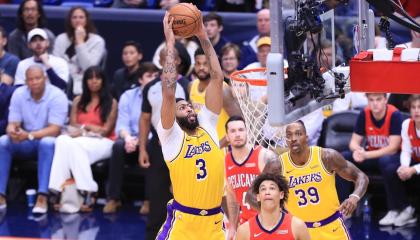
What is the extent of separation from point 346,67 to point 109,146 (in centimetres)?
502

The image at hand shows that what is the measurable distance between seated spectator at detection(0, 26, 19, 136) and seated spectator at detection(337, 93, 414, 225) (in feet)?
12.9

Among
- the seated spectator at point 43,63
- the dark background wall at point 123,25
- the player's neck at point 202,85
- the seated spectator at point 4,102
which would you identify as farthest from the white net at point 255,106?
the dark background wall at point 123,25

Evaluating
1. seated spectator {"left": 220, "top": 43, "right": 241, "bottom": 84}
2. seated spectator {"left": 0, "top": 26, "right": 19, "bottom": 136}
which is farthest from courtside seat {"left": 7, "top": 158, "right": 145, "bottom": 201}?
seated spectator {"left": 220, "top": 43, "right": 241, "bottom": 84}

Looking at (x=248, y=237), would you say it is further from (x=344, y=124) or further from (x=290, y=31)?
(x=344, y=124)

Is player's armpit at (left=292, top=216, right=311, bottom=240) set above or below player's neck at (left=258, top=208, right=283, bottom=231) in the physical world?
below

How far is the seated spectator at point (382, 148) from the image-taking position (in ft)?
34.9

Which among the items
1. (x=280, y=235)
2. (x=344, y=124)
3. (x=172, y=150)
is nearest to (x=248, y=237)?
(x=280, y=235)

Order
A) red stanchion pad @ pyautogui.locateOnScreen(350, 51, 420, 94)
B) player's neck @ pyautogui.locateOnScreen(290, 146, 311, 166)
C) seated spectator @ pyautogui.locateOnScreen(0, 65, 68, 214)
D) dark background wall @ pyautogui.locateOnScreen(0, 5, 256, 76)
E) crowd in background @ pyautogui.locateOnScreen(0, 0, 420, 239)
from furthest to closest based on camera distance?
dark background wall @ pyautogui.locateOnScreen(0, 5, 256, 76), seated spectator @ pyautogui.locateOnScreen(0, 65, 68, 214), crowd in background @ pyautogui.locateOnScreen(0, 0, 420, 239), player's neck @ pyautogui.locateOnScreen(290, 146, 311, 166), red stanchion pad @ pyautogui.locateOnScreen(350, 51, 420, 94)

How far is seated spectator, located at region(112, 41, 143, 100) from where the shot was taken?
39.9ft

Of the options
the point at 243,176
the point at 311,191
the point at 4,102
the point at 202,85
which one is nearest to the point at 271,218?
the point at 311,191

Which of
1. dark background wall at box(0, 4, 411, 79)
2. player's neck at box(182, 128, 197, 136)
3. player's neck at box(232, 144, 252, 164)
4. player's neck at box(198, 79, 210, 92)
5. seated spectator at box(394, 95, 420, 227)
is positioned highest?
dark background wall at box(0, 4, 411, 79)

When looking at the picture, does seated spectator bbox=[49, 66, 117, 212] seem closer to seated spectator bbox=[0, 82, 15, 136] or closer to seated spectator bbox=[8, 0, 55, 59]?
seated spectator bbox=[0, 82, 15, 136]

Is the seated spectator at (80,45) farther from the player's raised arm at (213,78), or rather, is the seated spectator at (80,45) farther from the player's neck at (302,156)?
the player's raised arm at (213,78)

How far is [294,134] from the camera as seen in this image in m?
8.79
